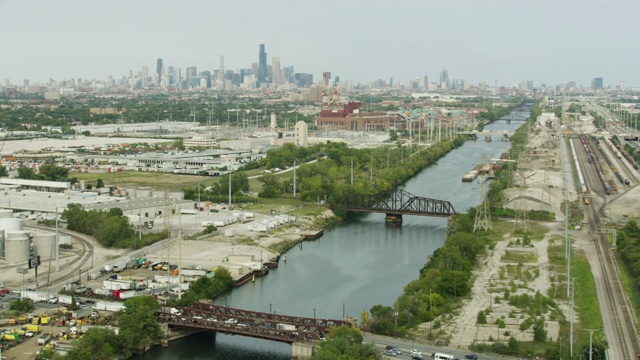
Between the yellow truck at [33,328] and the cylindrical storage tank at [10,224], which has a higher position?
the cylindrical storage tank at [10,224]

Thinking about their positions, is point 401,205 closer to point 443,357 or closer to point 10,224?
point 10,224

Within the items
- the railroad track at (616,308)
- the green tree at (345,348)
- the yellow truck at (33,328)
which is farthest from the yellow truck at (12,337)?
the railroad track at (616,308)

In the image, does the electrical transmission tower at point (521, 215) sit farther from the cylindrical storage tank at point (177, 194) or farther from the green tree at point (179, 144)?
the green tree at point (179, 144)

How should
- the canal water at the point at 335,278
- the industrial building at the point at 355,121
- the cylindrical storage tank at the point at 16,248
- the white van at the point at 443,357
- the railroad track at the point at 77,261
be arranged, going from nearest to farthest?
the white van at the point at 443,357 < the canal water at the point at 335,278 < the railroad track at the point at 77,261 < the cylindrical storage tank at the point at 16,248 < the industrial building at the point at 355,121

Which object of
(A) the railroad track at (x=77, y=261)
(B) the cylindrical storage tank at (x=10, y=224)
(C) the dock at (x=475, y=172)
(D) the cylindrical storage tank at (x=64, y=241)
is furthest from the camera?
Result: (C) the dock at (x=475, y=172)

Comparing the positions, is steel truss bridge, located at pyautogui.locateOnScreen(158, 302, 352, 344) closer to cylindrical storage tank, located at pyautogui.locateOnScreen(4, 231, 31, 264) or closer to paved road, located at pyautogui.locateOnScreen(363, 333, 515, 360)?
paved road, located at pyautogui.locateOnScreen(363, 333, 515, 360)

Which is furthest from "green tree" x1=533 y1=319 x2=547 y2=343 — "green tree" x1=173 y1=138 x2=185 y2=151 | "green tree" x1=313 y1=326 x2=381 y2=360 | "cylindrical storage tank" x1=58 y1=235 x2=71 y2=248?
"green tree" x1=173 y1=138 x2=185 y2=151
